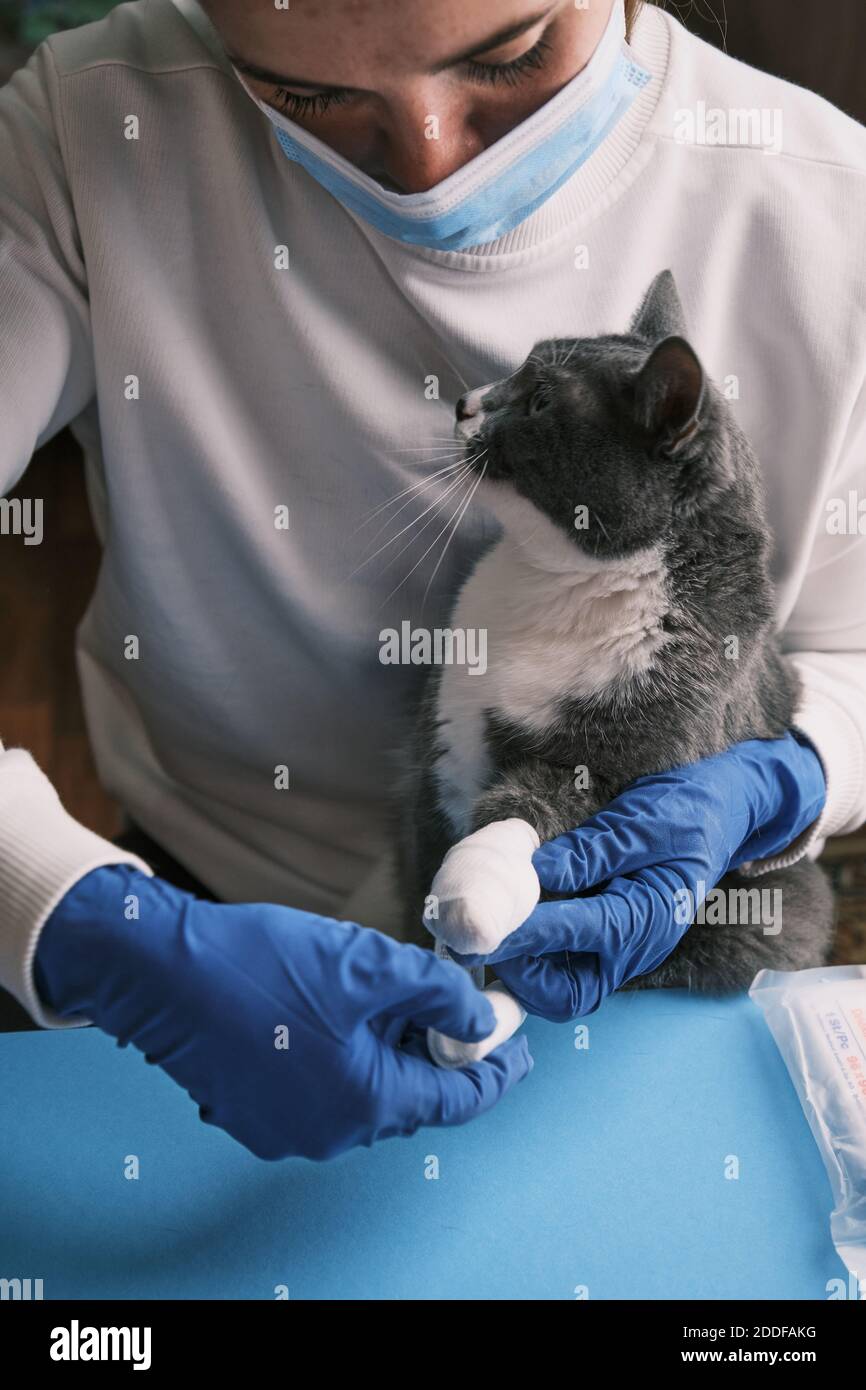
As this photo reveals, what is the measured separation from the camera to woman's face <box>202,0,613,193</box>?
912mm

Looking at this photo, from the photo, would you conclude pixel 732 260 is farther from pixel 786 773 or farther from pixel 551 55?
pixel 786 773

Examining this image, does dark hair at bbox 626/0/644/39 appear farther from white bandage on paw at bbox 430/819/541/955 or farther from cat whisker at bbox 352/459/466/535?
white bandage on paw at bbox 430/819/541/955

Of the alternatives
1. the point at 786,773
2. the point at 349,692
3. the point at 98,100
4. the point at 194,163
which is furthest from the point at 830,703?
the point at 98,100

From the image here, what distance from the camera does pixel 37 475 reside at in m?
3.07

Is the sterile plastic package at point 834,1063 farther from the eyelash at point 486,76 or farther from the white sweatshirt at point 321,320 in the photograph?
the eyelash at point 486,76

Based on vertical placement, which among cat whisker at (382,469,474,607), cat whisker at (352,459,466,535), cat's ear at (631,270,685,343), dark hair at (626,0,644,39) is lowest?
cat whisker at (382,469,474,607)

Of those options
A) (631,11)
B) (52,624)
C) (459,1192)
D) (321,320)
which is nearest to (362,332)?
(321,320)

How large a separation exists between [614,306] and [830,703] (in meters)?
0.48

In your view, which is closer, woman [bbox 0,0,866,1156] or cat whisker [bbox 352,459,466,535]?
woman [bbox 0,0,866,1156]

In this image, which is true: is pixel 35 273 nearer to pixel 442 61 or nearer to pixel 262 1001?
pixel 442 61

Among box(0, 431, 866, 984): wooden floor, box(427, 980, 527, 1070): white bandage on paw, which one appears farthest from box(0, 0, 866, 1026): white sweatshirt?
box(0, 431, 866, 984): wooden floor

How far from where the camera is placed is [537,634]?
116cm

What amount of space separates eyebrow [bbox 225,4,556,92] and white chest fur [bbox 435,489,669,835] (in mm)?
382

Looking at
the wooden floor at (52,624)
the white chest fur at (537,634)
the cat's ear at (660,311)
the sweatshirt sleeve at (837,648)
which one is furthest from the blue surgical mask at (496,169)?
the wooden floor at (52,624)
